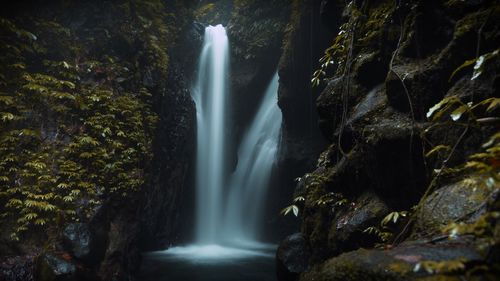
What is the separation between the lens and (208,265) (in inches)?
376

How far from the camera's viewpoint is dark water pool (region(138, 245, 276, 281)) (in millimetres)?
8414

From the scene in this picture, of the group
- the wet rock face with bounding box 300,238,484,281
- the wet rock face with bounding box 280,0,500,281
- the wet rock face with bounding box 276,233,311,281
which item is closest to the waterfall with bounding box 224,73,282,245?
the wet rock face with bounding box 276,233,311,281

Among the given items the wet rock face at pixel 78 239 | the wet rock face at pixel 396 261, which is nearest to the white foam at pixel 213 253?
the wet rock face at pixel 78 239

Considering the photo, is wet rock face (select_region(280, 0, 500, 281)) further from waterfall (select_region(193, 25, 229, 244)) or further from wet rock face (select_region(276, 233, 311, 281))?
waterfall (select_region(193, 25, 229, 244))

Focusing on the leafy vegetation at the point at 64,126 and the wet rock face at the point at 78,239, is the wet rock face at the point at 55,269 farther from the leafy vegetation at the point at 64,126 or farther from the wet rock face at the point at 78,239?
the leafy vegetation at the point at 64,126

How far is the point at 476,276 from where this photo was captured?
204 centimetres

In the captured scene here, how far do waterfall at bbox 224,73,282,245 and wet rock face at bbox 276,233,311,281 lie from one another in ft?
22.6

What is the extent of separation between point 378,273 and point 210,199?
39.0ft

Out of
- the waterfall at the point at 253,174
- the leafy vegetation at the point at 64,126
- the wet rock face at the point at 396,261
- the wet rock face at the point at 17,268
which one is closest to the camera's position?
the wet rock face at the point at 396,261

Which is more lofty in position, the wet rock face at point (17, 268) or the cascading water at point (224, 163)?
the cascading water at point (224, 163)

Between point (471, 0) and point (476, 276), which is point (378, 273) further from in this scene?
point (471, 0)

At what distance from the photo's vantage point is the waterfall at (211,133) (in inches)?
543

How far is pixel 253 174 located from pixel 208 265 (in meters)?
6.02

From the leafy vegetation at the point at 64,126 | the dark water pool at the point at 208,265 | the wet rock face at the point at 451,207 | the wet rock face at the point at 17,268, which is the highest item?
the leafy vegetation at the point at 64,126
